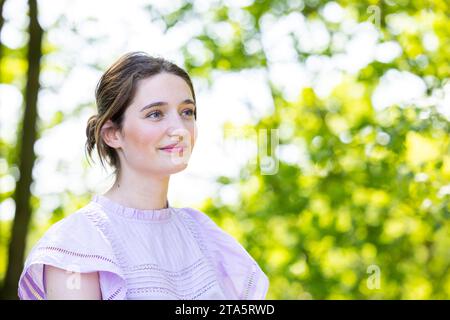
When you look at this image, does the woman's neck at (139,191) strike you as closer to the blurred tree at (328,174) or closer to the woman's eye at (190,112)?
the woman's eye at (190,112)

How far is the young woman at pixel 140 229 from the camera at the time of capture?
1599 millimetres

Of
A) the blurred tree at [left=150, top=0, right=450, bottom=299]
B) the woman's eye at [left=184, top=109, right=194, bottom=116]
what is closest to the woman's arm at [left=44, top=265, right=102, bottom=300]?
the woman's eye at [left=184, top=109, right=194, bottom=116]

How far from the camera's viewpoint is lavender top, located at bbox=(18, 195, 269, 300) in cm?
160

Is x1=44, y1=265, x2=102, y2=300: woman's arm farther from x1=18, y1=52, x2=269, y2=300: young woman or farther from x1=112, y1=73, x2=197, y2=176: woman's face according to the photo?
x1=112, y1=73, x2=197, y2=176: woman's face

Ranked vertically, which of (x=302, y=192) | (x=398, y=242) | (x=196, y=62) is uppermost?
(x=196, y=62)

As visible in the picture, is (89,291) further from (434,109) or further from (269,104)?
(269,104)

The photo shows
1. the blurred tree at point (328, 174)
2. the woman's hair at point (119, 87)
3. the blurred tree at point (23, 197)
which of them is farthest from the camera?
the blurred tree at point (23, 197)

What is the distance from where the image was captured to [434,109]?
11.5 ft

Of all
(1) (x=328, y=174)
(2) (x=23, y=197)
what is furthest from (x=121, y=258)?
(1) (x=328, y=174)

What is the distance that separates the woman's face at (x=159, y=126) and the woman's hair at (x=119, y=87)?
0.06 ft

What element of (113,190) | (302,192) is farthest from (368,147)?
(113,190)

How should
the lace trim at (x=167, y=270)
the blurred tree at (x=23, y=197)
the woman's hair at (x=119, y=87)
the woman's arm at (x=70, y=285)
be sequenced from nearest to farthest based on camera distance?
the woman's arm at (x=70, y=285) < the lace trim at (x=167, y=270) < the woman's hair at (x=119, y=87) < the blurred tree at (x=23, y=197)

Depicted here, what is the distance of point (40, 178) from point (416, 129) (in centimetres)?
457

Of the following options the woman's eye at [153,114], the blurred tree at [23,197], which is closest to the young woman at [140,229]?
the woman's eye at [153,114]
